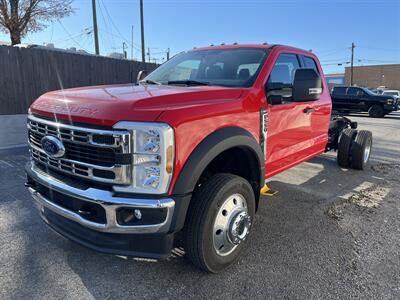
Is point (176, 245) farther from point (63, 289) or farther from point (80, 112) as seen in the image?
point (80, 112)

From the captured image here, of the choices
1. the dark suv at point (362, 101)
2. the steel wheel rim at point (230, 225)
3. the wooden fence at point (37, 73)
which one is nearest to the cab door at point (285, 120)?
the steel wheel rim at point (230, 225)

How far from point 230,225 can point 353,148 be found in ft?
13.7

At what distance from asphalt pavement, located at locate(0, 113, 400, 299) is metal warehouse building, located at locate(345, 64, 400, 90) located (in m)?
75.9

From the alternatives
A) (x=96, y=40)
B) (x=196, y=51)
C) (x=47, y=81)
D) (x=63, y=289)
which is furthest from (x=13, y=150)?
(x=96, y=40)

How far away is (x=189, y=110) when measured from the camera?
2320mm

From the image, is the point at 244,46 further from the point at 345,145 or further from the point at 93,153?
the point at 345,145

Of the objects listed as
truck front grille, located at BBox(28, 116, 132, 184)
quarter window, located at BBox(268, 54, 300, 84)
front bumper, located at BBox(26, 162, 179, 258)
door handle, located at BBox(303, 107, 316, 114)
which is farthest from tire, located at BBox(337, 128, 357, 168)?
truck front grille, located at BBox(28, 116, 132, 184)

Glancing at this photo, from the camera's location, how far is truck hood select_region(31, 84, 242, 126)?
2.14 m

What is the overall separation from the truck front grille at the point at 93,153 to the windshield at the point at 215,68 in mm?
1405

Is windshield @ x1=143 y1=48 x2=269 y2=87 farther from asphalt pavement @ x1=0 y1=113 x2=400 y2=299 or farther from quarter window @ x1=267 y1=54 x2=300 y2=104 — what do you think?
asphalt pavement @ x1=0 y1=113 x2=400 y2=299

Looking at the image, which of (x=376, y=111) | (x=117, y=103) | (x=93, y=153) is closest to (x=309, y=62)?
(x=117, y=103)

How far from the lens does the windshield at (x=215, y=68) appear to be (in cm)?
331

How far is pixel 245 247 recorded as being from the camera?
123 inches

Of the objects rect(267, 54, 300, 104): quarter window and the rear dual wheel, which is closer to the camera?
rect(267, 54, 300, 104): quarter window
